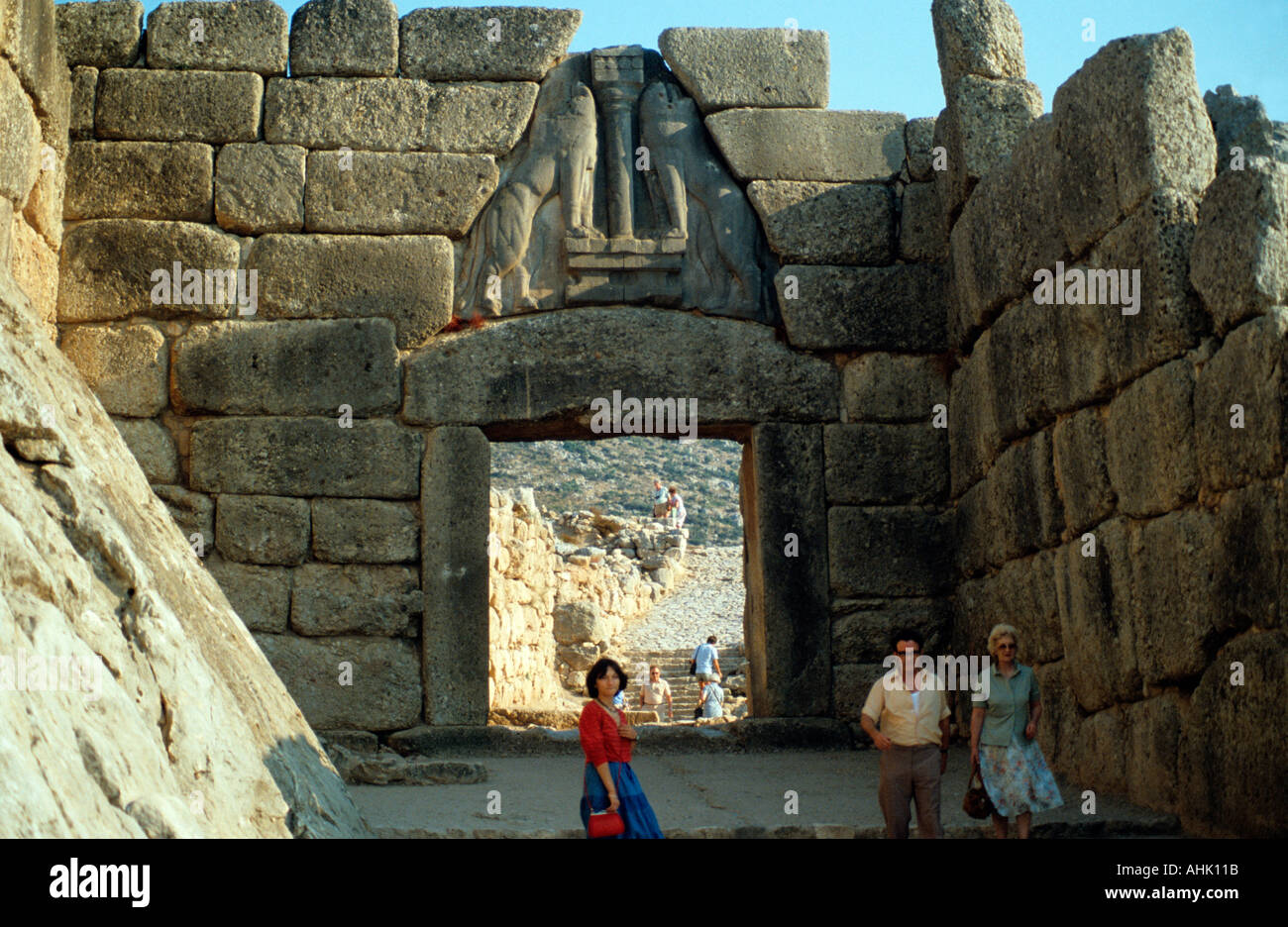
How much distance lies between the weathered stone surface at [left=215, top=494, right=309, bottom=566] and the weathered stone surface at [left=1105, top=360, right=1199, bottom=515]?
4116 millimetres

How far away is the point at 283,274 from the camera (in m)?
7.72

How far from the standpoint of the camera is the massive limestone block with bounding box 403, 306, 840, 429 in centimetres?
766

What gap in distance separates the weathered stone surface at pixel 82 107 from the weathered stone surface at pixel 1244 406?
235 inches

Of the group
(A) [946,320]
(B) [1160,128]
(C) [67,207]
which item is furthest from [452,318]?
(B) [1160,128]

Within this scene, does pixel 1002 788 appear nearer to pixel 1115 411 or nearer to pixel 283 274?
pixel 1115 411

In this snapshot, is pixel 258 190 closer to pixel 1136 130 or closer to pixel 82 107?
pixel 82 107

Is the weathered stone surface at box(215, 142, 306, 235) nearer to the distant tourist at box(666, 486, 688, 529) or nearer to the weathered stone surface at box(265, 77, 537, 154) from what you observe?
the weathered stone surface at box(265, 77, 537, 154)

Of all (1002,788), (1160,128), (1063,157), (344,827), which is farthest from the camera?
(1063,157)

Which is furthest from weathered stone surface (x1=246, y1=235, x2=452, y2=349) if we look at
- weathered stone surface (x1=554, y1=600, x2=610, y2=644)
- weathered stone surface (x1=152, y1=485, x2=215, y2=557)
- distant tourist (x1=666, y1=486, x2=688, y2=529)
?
distant tourist (x1=666, y1=486, x2=688, y2=529)

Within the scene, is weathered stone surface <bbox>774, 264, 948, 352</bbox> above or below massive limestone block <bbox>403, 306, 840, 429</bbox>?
above

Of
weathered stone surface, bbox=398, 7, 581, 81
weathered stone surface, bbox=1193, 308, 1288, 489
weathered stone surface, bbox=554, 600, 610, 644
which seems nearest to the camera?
weathered stone surface, bbox=1193, 308, 1288, 489

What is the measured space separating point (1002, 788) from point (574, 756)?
274 centimetres

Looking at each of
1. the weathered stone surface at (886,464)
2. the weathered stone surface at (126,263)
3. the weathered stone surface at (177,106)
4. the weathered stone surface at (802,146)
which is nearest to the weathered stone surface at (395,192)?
the weathered stone surface at (177,106)

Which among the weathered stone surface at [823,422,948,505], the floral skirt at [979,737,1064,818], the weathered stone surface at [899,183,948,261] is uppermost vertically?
the weathered stone surface at [899,183,948,261]
